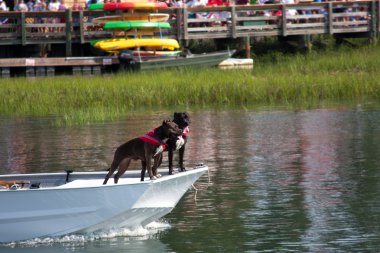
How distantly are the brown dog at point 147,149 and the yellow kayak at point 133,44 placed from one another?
983 inches

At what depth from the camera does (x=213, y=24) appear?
4344 cm

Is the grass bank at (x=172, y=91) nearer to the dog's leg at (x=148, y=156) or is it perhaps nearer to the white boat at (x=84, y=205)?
the white boat at (x=84, y=205)

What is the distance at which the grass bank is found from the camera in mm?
32750

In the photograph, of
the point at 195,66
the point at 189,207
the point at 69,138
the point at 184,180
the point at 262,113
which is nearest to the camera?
the point at 184,180

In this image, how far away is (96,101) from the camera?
33.0 meters

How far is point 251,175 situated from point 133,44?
20.2m

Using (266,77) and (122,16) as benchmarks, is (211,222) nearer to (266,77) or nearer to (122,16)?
(266,77)

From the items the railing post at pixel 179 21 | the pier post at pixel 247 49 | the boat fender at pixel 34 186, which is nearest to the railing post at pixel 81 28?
the railing post at pixel 179 21

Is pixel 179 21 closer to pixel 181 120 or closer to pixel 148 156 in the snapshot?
pixel 181 120

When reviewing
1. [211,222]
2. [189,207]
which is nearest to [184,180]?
[211,222]

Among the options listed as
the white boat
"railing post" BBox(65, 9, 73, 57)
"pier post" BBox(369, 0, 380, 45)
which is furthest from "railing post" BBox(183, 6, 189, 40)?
the white boat

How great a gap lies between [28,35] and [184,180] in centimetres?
2645

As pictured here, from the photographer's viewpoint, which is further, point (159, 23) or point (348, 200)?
point (159, 23)

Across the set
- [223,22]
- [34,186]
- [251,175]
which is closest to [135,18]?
[223,22]
